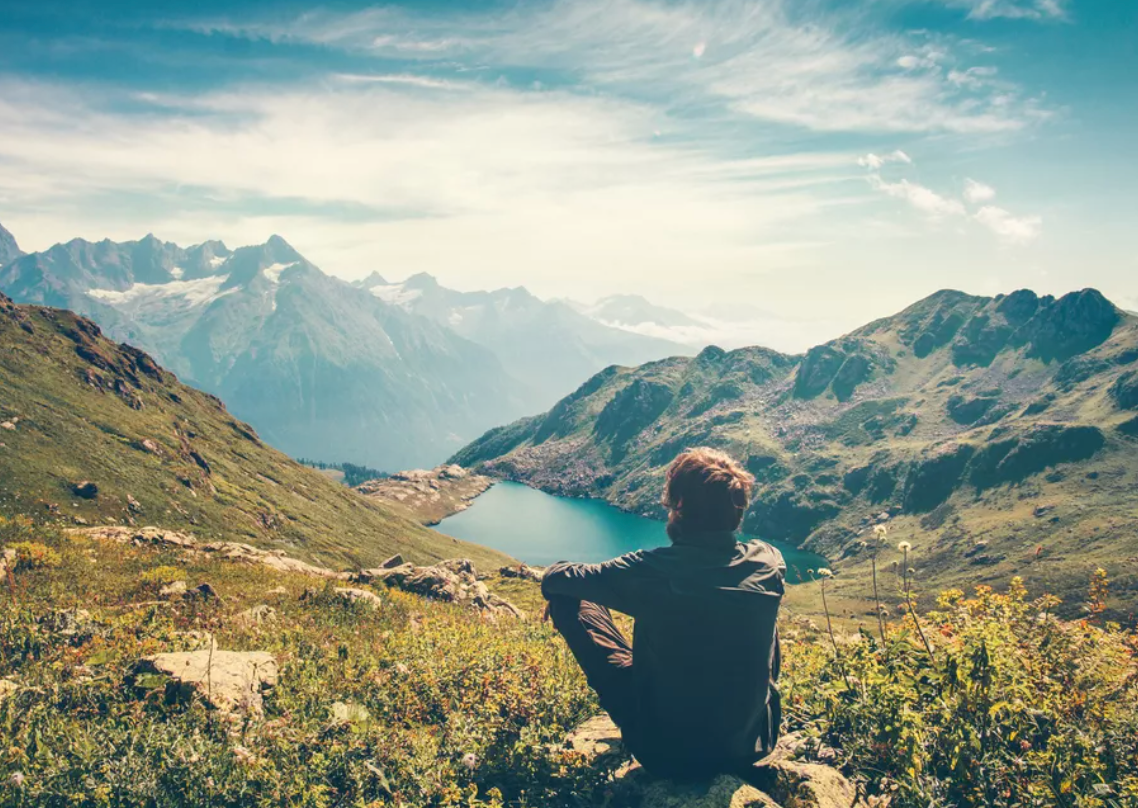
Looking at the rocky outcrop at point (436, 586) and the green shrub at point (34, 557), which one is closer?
the green shrub at point (34, 557)

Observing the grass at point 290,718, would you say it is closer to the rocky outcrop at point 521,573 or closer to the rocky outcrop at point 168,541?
the rocky outcrop at point 168,541

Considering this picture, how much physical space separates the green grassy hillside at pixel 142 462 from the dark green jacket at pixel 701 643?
7190cm

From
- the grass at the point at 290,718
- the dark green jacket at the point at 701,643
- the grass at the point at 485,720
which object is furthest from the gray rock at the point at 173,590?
the dark green jacket at the point at 701,643

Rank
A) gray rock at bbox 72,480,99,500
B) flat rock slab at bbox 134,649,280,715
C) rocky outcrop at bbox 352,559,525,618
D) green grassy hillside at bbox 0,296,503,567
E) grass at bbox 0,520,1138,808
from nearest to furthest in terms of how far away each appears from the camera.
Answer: grass at bbox 0,520,1138,808 → flat rock slab at bbox 134,649,280,715 → rocky outcrop at bbox 352,559,525,618 → gray rock at bbox 72,480,99,500 → green grassy hillside at bbox 0,296,503,567

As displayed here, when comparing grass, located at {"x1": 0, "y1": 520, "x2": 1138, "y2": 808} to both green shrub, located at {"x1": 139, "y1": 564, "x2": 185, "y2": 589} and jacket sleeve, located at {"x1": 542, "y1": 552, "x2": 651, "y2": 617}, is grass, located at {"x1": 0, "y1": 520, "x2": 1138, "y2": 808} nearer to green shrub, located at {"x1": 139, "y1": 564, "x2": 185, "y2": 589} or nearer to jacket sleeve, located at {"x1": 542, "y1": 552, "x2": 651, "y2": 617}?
jacket sleeve, located at {"x1": 542, "y1": 552, "x2": 651, "y2": 617}

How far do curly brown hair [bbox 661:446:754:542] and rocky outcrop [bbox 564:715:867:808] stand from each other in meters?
3.06

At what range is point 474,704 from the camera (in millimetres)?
A: 8758

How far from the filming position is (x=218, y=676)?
894cm

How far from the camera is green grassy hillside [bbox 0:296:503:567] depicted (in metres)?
77.2

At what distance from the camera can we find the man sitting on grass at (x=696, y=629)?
698cm

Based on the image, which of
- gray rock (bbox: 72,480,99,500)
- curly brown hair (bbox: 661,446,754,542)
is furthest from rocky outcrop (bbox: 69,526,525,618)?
gray rock (bbox: 72,480,99,500)

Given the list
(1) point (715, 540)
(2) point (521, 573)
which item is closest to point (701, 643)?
(1) point (715, 540)

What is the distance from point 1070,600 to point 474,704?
188 m

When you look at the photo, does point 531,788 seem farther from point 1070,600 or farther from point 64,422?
point 1070,600
